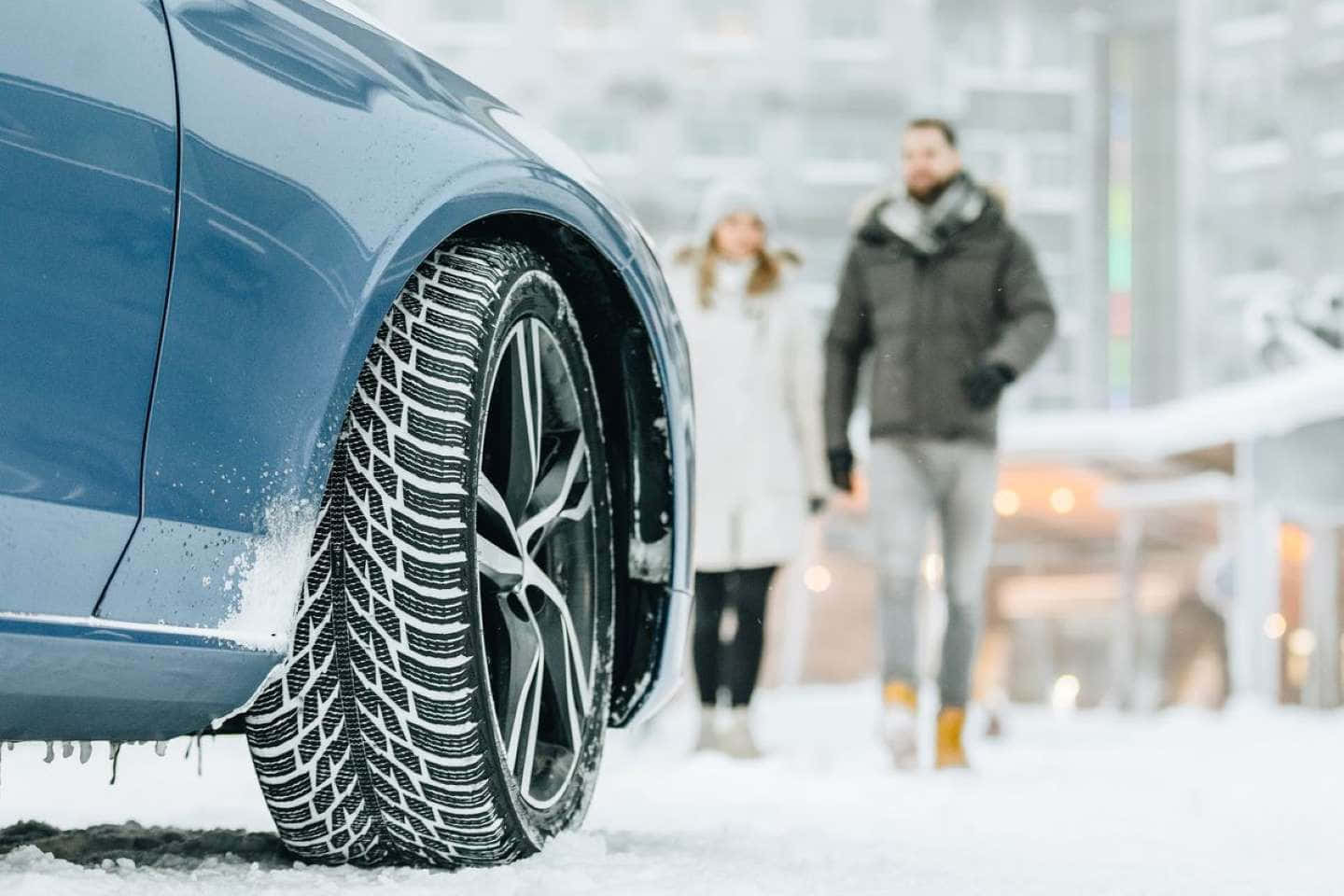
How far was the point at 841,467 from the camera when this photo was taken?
6.15 m

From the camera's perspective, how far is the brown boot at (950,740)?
5484 millimetres

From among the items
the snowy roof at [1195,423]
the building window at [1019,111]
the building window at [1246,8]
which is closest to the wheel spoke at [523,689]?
the snowy roof at [1195,423]

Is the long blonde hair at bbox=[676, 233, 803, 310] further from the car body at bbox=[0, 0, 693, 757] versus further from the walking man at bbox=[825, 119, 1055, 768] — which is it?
the car body at bbox=[0, 0, 693, 757]

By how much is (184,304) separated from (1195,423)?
12.5 meters

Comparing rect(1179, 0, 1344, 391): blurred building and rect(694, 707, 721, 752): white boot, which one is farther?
rect(1179, 0, 1344, 391): blurred building

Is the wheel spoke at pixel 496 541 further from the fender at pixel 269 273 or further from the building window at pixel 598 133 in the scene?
the building window at pixel 598 133

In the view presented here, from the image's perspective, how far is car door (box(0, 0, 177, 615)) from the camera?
1.72 m

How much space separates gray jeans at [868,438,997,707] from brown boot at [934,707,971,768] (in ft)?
0.27

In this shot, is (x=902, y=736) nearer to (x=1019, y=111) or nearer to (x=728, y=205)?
(x=728, y=205)

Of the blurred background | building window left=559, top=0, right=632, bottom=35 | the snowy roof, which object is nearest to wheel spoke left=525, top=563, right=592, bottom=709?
the snowy roof

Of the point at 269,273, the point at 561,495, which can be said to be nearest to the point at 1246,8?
the point at 561,495

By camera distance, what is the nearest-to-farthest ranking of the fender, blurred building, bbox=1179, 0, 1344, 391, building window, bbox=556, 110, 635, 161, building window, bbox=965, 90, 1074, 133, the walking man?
the fender → the walking man → building window, bbox=556, 110, 635, 161 → blurred building, bbox=1179, 0, 1344, 391 → building window, bbox=965, 90, 1074, 133

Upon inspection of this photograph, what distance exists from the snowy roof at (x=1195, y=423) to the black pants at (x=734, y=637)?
376 centimetres

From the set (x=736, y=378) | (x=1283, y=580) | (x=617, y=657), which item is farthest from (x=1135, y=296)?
(x=617, y=657)
